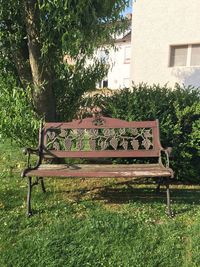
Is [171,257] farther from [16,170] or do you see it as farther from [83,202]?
[16,170]

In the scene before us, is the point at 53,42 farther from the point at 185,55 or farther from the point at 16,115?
the point at 185,55

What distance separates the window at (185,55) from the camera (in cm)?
1162

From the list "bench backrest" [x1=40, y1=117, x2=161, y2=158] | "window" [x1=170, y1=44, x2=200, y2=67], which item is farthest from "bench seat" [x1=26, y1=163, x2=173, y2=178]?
"window" [x1=170, y1=44, x2=200, y2=67]

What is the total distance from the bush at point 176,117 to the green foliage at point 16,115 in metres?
1.38

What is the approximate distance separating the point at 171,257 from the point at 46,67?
373cm

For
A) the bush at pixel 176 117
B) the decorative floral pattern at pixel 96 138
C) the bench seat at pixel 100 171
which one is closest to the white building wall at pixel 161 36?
the bush at pixel 176 117

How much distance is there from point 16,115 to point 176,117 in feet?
8.66

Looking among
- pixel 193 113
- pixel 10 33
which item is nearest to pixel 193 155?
pixel 193 113

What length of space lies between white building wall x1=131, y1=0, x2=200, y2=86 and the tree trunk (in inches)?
238

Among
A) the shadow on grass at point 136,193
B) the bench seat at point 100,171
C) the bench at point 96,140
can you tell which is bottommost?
the shadow on grass at point 136,193

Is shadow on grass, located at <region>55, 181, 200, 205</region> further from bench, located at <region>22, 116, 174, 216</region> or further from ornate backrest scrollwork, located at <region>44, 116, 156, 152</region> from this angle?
ornate backrest scrollwork, located at <region>44, 116, 156, 152</region>

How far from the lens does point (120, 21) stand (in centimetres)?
611

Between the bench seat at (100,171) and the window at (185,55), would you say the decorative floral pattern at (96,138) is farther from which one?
the window at (185,55)

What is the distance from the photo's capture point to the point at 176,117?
6.16m
